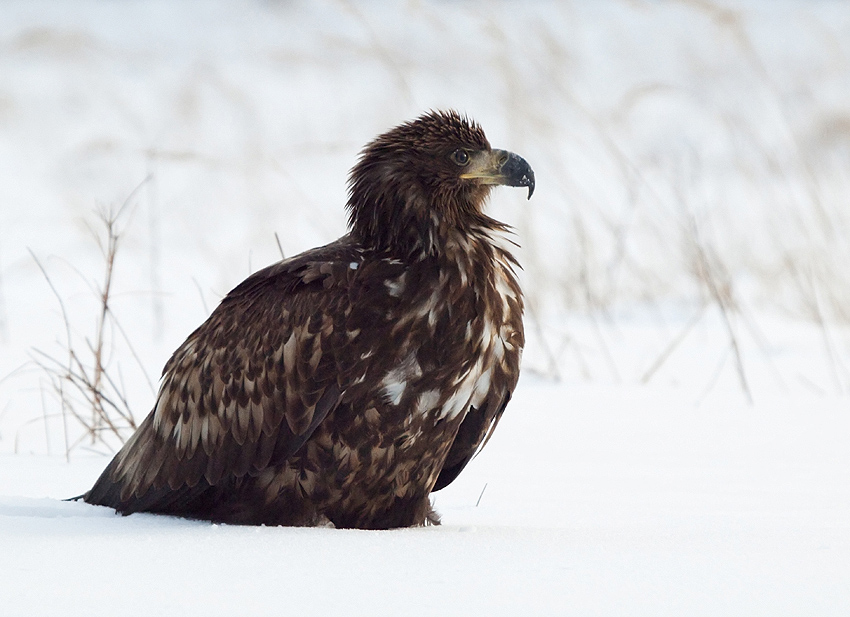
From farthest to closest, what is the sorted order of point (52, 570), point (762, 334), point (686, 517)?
point (762, 334), point (686, 517), point (52, 570)

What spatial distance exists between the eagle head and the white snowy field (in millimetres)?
844

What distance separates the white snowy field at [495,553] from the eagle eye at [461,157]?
1.04 m

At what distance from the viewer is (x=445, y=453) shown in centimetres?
326

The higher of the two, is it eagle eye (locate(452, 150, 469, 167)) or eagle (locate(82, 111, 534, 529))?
eagle eye (locate(452, 150, 469, 167))

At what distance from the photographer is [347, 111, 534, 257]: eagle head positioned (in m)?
3.24

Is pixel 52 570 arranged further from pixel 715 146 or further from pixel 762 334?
pixel 715 146

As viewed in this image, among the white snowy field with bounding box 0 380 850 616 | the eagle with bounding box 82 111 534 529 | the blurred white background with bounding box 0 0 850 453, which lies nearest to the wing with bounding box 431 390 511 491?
the eagle with bounding box 82 111 534 529

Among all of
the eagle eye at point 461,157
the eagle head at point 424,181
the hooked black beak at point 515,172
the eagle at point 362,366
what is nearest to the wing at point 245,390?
the eagle at point 362,366

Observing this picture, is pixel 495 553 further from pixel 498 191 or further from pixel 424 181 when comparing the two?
pixel 498 191

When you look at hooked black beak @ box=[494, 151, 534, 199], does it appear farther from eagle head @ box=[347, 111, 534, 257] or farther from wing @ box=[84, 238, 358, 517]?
wing @ box=[84, 238, 358, 517]

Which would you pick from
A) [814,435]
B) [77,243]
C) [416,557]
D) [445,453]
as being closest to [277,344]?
[445,453]

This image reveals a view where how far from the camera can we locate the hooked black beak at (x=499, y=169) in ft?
10.9

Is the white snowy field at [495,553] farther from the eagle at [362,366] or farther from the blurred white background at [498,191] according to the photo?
the blurred white background at [498,191]

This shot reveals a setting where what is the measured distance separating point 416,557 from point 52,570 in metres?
0.75
